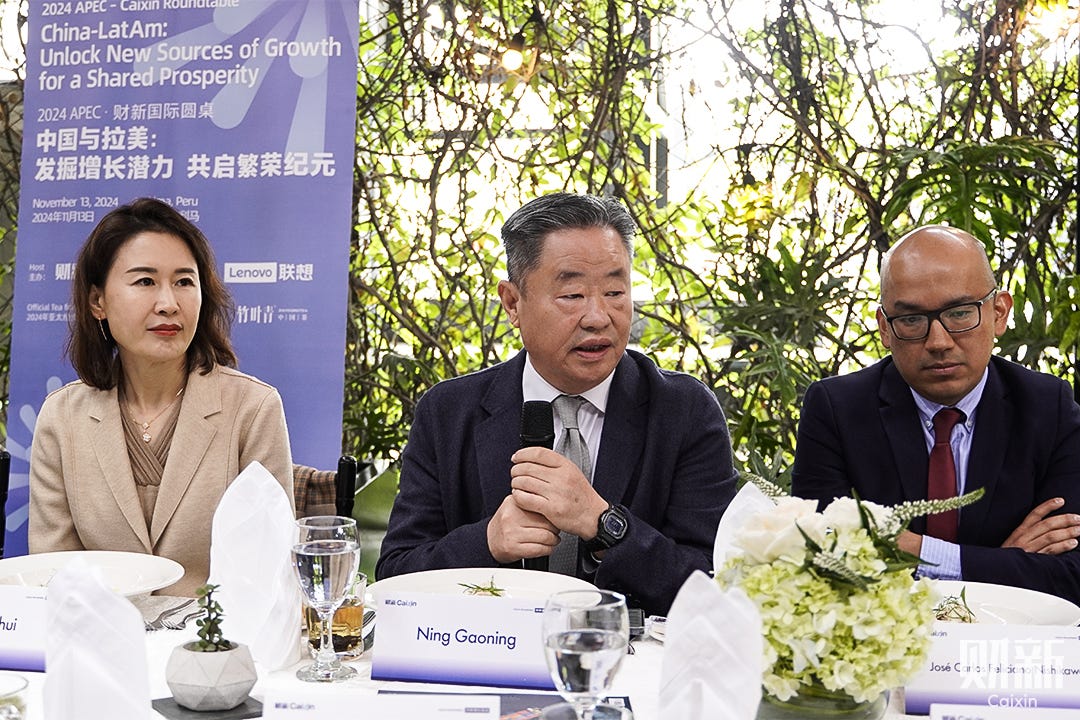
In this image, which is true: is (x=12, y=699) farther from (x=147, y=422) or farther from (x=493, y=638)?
(x=147, y=422)

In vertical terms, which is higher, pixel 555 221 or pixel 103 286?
pixel 555 221

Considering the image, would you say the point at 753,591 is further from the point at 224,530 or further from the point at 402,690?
the point at 224,530

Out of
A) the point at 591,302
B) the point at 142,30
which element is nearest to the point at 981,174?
the point at 591,302

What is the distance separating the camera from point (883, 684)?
105 cm

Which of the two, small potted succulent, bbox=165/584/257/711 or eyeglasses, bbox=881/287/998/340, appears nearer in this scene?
small potted succulent, bbox=165/584/257/711

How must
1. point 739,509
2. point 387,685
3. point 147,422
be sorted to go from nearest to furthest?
point 387,685 → point 739,509 → point 147,422

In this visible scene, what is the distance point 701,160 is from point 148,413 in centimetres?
225

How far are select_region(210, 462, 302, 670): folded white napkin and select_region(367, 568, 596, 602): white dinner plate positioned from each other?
0.20 metres

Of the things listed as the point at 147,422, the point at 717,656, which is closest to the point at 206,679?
the point at 717,656

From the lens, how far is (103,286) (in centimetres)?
246

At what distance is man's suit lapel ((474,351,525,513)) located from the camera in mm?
2064

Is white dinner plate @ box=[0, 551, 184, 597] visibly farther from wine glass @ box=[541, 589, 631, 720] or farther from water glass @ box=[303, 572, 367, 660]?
wine glass @ box=[541, 589, 631, 720]

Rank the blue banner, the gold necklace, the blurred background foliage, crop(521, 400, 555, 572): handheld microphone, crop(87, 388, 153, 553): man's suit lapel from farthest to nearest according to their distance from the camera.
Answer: the blurred background foliage, the blue banner, the gold necklace, crop(87, 388, 153, 553): man's suit lapel, crop(521, 400, 555, 572): handheld microphone

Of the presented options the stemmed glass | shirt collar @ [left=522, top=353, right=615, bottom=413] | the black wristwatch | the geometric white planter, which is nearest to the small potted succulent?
the geometric white planter
